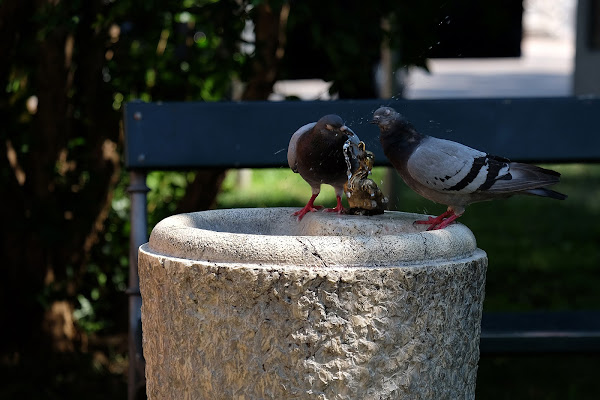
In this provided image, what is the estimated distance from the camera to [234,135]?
3158mm

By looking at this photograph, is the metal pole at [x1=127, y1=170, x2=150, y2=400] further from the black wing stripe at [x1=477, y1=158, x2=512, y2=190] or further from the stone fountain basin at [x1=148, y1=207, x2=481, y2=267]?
the black wing stripe at [x1=477, y1=158, x2=512, y2=190]

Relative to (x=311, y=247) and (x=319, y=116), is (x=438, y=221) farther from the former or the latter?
(x=319, y=116)

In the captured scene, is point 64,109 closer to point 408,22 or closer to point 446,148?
point 408,22

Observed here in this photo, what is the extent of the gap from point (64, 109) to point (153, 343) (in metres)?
2.07

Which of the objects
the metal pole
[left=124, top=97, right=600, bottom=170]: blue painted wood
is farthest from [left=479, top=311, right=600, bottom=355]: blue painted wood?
the metal pole

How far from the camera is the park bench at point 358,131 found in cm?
310

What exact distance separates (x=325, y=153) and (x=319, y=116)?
32.5 inches

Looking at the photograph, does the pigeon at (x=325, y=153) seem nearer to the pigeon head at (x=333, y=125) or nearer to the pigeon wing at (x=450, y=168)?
the pigeon head at (x=333, y=125)

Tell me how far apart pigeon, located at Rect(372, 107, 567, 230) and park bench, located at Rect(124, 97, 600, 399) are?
0.77m

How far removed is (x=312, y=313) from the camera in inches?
69.9

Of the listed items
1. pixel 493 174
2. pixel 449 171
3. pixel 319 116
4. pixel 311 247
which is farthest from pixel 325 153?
pixel 319 116

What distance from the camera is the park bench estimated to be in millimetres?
3098

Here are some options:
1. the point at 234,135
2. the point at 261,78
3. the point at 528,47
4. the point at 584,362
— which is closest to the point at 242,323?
the point at 234,135

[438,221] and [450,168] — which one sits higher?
[450,168]
